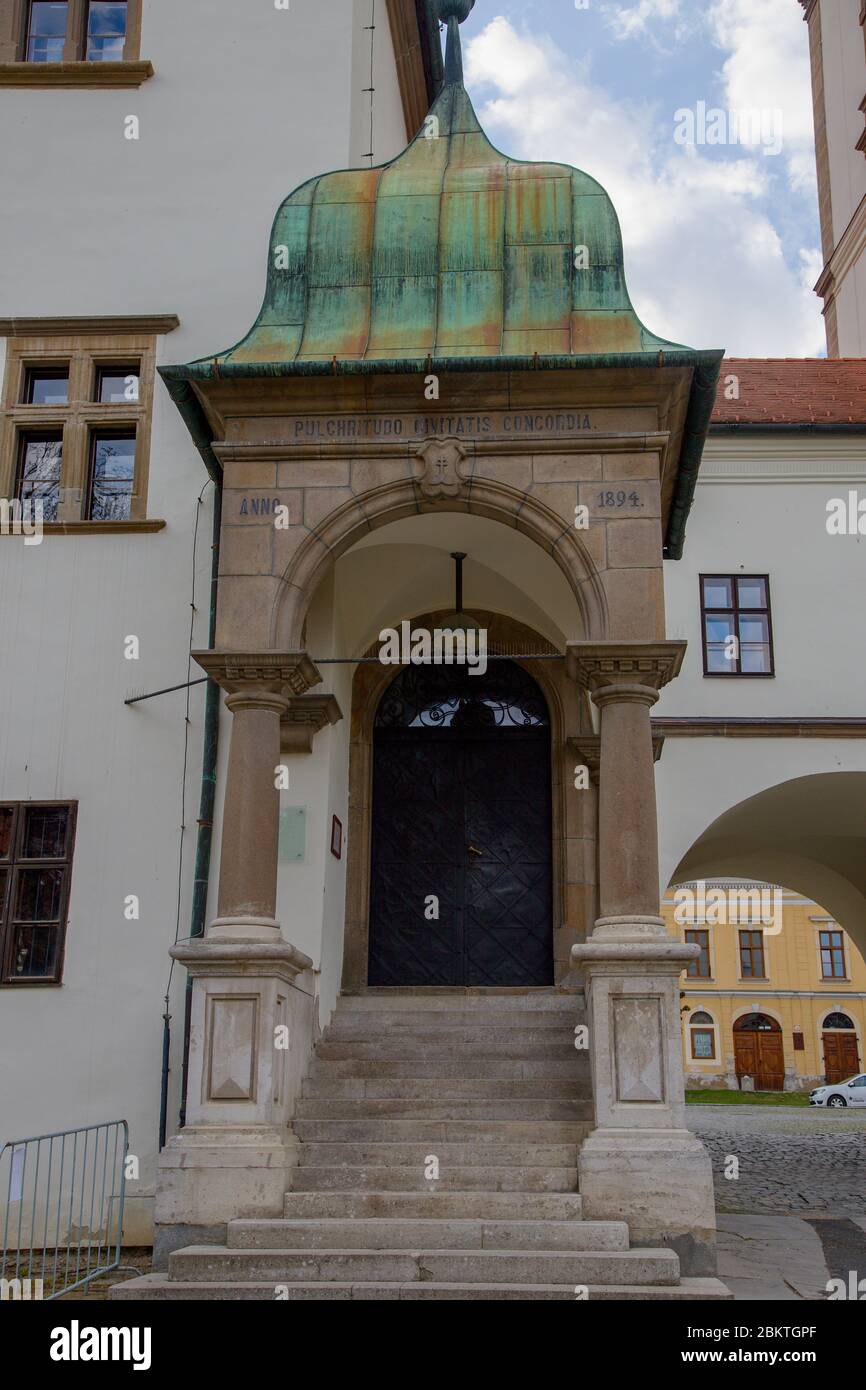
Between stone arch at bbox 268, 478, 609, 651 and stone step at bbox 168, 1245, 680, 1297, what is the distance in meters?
3.55

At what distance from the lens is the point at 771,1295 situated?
7.63 metres

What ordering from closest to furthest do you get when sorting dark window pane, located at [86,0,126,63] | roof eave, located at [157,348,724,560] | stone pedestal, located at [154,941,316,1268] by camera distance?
stone pedestal, located at [154,941,316,1268] < roof eave, located at [157,348,724,560] < dark window pane, located at [86,0,126,63]

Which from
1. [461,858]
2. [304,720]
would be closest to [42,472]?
[304,720]

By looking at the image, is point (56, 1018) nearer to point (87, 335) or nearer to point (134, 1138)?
point (134, 1138)

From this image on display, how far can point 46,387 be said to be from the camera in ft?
39.5

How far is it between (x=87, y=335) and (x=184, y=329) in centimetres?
82

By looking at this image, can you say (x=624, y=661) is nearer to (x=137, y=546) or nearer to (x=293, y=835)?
(x=293, y=835)

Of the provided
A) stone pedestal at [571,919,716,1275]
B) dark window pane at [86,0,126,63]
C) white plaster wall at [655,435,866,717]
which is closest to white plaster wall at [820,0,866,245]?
white plaster wall at [655,435,866,717]

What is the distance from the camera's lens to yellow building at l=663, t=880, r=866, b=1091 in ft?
161

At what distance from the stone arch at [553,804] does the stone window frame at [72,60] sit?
17.6 ft

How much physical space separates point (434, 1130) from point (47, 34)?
10172 millimetres

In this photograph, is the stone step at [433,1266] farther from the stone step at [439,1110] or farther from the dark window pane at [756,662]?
the dark window pane at [756,662]

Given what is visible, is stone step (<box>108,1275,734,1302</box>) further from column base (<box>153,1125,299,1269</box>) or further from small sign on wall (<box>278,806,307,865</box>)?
small sign on wall (<box>278,806,307,865</box>)
